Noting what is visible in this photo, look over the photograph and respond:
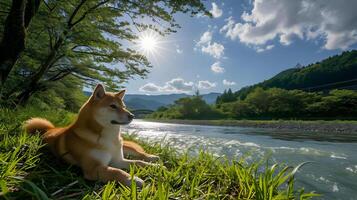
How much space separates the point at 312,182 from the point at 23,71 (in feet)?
39.2

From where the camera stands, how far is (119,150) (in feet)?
10.7

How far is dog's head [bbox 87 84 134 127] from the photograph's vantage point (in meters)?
3.14

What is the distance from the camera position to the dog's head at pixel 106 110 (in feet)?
10.3

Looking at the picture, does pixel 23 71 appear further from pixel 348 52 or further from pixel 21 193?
pixel 348 52

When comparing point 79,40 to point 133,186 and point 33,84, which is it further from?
point 133,186

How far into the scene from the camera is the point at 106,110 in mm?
3139

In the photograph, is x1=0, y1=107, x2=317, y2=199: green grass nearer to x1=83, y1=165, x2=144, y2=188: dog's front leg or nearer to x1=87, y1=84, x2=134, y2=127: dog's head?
x1=83, y1=165, x2=144, y2=188: dog's front leg

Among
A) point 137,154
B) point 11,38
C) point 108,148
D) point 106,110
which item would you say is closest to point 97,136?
point 108,148

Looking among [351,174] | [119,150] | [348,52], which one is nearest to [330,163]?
[351,174]

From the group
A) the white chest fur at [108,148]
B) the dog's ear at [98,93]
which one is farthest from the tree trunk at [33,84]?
the white chest fur at [108,148]

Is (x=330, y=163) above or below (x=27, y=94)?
below

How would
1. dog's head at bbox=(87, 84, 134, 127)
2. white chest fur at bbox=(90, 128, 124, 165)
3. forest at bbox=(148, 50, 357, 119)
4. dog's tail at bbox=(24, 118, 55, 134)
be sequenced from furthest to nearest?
forest at bbox=(148, 50, 357, 119)
dog's tail at bbox=(24, 118, 55, 134)
dog's head at bbox=(87, 84, 134, 127)
white chest fur at bbox=(90, 128, 124, 165)

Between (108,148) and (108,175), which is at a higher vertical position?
(108,148)

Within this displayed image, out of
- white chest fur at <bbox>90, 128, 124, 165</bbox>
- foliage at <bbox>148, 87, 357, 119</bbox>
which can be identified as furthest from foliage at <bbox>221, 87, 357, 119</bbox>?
white chest fur at <bbox>90, 128, 124, 165</bbox>
